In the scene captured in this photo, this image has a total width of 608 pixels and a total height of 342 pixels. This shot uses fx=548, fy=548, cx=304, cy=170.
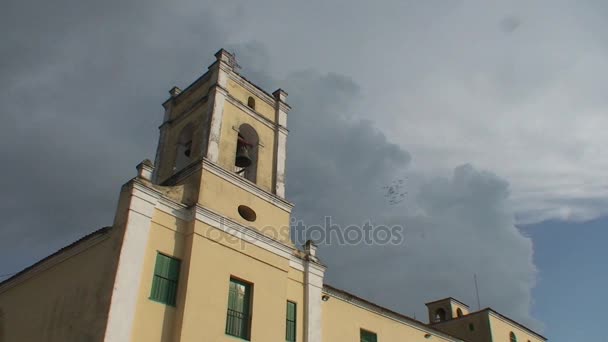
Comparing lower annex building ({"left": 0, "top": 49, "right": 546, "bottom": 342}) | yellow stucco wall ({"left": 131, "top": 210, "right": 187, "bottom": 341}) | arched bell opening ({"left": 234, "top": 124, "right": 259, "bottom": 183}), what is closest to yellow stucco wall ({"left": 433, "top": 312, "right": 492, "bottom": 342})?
lower annex building ({"left": 0, "top": 49, "right": 546, "bottom": 342})

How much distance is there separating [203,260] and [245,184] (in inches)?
123

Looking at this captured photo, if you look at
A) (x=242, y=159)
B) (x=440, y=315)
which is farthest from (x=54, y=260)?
(x=440, y=315)

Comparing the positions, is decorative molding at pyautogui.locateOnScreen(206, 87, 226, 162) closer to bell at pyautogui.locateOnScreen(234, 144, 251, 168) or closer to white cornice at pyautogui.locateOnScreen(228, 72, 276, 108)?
bell at pyautogui.locateOnScreen(234, 144, 251, 168)

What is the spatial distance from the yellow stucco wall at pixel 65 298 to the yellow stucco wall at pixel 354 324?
25.1ft

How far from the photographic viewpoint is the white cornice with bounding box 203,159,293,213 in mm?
15427

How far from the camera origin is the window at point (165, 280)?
13.0 metres

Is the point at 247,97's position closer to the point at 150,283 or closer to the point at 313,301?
the point at 313,301

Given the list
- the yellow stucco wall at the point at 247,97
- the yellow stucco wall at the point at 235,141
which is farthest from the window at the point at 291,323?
the yellow stucco wall at the point at 247,97

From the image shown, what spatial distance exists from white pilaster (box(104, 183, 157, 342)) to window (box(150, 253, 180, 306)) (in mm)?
549

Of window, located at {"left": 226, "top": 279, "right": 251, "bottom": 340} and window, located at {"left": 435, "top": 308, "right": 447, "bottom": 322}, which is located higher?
window, located at {"left": 435, "top": 308, "right": 447, "bottom": 322}

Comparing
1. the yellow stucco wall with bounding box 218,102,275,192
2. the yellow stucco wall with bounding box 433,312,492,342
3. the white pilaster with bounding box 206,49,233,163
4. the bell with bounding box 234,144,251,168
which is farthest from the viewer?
the yellow stucco wall with bounding box 433,312,492,342

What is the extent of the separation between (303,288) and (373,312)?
13.7 feet

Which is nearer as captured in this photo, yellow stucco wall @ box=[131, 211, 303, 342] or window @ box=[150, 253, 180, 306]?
yellow stucco wall @ box=[131, 211, 303, 342]

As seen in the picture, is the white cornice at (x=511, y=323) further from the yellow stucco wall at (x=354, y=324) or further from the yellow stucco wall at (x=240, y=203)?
the yellow stucco wall at (x=240, y=203)
